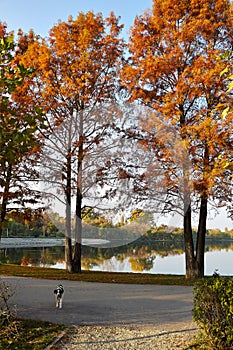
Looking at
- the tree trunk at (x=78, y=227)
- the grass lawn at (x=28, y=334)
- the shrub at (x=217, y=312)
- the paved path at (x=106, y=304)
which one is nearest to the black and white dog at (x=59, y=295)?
the paved path at (x=106, y=304)

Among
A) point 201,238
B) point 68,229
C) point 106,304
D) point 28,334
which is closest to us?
point 28,334

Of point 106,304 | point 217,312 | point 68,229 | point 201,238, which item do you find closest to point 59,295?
point 106,304

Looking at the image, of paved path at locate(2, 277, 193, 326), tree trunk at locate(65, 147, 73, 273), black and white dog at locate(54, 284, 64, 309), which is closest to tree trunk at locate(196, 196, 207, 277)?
paved path at locate(2, 277, 193, 326)

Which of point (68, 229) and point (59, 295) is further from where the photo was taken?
point (68, 229)

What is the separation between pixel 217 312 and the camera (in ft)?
15.7

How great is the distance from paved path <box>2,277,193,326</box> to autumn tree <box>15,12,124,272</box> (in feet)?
16.2

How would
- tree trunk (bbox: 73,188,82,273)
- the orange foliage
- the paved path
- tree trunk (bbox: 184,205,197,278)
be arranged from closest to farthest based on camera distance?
the paved path → the orange foliage → tree trunk (bbox: 184,205,197,278) → tree trunk (bbox: 73,188,82,273)

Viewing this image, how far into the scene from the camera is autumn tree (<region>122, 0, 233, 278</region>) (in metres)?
12.2

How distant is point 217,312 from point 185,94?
9.45 metres

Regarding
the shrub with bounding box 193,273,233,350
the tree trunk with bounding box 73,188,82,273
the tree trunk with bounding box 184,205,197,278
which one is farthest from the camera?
the tree trunk with bounding box 73,188,82,273

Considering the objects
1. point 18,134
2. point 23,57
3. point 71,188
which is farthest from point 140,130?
point 18,134

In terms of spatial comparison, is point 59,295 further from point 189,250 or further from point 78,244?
point 78,244

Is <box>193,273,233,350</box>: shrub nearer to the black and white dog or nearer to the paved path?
the paved path

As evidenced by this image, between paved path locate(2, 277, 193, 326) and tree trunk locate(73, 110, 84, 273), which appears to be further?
tree trunk locate(73, 110, 84, 273)
